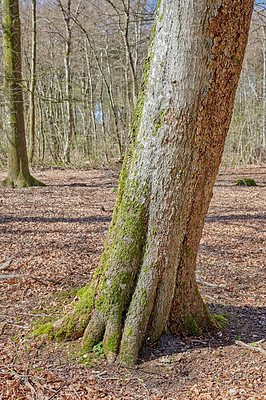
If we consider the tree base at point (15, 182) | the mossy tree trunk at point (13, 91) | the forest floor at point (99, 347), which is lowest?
the forest floor at point (99, 347)

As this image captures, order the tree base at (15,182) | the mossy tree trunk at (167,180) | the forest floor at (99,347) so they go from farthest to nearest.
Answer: the tree base at (15,182), the forest floor at (99,347), the mossy tree trunk at (167,180)

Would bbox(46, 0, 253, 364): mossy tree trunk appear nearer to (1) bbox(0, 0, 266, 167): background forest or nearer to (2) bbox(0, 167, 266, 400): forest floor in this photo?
(2) bbox(0, 167, 266, 400): forest floor

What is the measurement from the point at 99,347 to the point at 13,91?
847 centimetres

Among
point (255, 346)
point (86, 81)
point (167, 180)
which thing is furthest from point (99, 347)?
point (86, 81)

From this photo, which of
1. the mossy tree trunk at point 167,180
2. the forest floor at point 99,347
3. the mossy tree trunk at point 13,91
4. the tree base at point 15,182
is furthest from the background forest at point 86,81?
the mossy tree trunk at point 167,180

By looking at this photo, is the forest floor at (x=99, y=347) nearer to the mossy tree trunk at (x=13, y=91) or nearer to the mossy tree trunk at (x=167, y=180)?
the mossy tree trunk at (x=167, y=180)

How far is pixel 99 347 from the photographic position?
2527 millimetres

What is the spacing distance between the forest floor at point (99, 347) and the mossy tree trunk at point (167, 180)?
0.18 m

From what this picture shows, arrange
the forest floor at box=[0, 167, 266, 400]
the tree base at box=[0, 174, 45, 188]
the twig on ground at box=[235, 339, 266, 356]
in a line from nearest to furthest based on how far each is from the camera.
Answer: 1. the forest floor at box=[0, 167, 266, 400]
2. the twig on ground at box=[235, 339, 266, 356]
3. the tree base at box=[0, 174, 45, 188]

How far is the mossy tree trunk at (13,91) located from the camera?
29.2 feet

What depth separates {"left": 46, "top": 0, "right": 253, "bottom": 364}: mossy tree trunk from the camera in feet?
6.83

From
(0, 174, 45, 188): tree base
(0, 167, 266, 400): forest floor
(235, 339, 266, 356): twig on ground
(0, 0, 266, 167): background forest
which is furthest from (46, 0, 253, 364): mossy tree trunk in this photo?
(0, 0, 266, 167): background forest

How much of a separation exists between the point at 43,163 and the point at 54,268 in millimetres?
12803

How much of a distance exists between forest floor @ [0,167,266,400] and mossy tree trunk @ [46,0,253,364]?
0.18 meters
